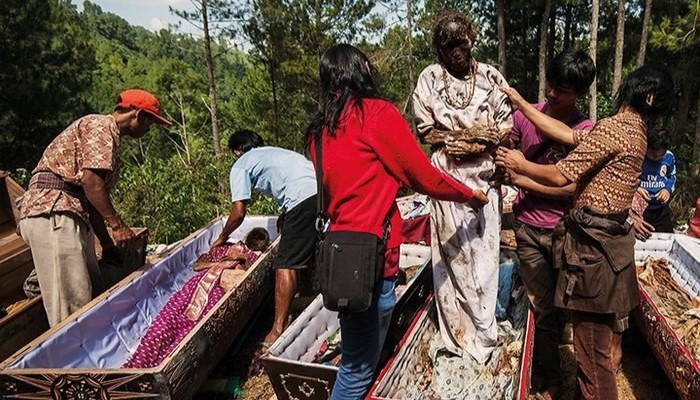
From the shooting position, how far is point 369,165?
6.00ft

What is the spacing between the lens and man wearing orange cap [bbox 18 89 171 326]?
291 cm

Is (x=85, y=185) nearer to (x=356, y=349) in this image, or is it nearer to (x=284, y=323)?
(x=284, y=323)

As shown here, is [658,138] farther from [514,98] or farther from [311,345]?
[311,345]

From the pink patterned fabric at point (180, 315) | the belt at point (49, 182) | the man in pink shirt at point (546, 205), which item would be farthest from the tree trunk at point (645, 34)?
the belt at point (49, 182)

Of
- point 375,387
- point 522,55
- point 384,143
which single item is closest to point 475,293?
point 375,387

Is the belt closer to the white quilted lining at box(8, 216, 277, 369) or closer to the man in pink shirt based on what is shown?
the white quilted lining at box(8, 216, 277, 369)

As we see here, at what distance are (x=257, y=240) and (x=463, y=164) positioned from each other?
2443 mm

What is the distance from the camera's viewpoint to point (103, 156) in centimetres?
288

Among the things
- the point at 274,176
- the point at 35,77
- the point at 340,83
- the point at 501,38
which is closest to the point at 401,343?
the point at 340,83

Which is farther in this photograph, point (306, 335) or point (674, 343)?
point (306, 335)

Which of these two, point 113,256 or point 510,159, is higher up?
point 510,159

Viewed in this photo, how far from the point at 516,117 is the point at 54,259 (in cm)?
298

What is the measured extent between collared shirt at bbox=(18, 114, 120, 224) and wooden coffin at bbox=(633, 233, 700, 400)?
332 cm

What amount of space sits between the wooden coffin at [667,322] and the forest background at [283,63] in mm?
3512
